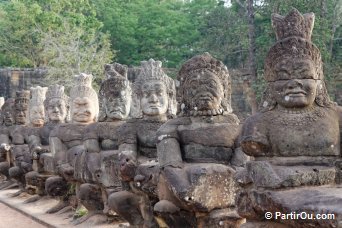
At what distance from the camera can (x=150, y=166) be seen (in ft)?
21.0

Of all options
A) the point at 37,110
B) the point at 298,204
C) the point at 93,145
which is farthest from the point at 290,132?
the point at 37,110

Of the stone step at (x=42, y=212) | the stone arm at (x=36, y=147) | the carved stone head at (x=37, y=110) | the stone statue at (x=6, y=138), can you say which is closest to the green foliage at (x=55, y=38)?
the stone statue at (x=6, y=138)

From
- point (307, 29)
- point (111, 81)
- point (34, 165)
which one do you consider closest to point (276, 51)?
point (307, 29)

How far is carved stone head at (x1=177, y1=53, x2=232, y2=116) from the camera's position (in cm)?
594

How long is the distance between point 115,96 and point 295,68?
3.62m

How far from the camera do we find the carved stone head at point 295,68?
15.6 ft

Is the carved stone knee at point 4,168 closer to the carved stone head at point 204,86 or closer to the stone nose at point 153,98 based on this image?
the stone nose at point 153,98

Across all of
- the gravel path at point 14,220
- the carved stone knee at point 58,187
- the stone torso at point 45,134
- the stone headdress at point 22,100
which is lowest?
the gravel path at point 14,220

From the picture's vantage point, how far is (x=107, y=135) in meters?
7.91

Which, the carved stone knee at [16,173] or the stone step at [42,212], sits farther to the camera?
the carved stone knee at [16,173]

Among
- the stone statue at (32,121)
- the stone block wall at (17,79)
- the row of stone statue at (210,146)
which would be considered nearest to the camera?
the row of stone statue at (210,146)

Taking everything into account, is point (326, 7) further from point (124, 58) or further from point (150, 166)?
point (150, 166)

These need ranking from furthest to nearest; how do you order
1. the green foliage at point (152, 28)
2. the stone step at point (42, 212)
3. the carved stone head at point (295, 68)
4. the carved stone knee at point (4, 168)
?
the green foliage at point (152, 28), the carved stone knee at point (4, 168), the stone step at point (42, 212), the carved stone head at point (295, 68)

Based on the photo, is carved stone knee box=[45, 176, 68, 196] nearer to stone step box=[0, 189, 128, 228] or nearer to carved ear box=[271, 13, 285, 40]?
stone step box=[0, 189, 128, 228]
